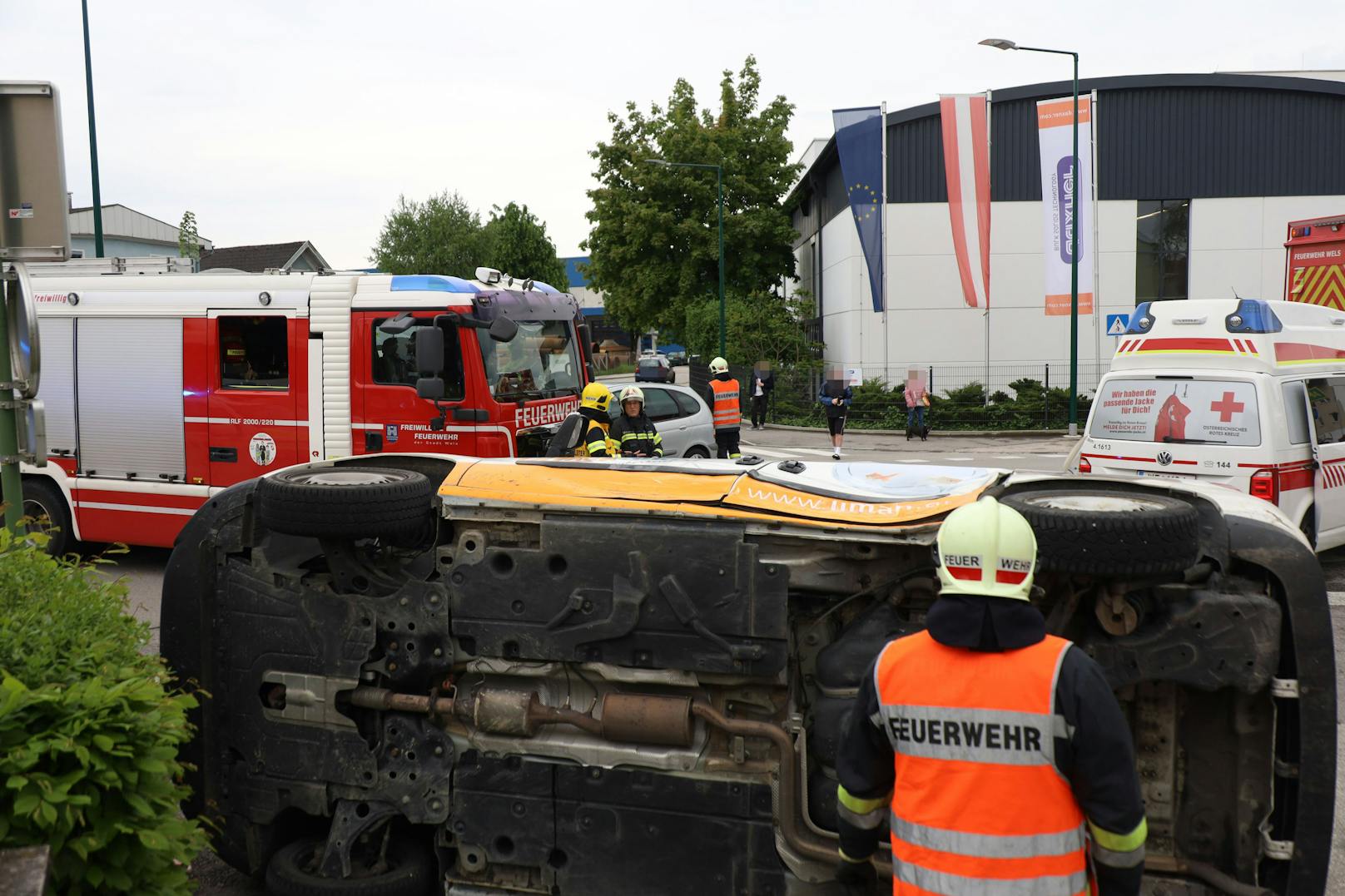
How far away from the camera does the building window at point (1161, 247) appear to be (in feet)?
107

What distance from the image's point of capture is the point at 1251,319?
Result: 30.4ft

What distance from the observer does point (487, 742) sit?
172 inches

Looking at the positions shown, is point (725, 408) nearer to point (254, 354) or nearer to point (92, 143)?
point (254, 354)

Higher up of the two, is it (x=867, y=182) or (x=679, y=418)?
(x=867, y=182)

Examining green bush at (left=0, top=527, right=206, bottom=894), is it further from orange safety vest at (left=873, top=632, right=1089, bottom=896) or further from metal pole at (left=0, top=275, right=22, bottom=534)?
orange safety vest at (left=873, top=632, right=1089, bottom=896)

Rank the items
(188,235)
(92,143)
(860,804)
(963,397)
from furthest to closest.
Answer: (963,397) < (188,235) < (92,143) < (860,804)

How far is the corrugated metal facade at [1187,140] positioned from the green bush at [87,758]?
30888mm

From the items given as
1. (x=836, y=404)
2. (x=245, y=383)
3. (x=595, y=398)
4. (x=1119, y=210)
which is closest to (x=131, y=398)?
(x=245, y=383)

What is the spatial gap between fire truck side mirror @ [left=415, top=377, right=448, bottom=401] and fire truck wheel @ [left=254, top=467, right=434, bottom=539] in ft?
17.5

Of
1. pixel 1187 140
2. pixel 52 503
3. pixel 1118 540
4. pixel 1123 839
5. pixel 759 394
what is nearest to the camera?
pixel 1123 839

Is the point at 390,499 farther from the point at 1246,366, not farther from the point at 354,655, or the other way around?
the point at 1246,366

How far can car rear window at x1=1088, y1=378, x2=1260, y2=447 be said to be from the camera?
905 centimetres

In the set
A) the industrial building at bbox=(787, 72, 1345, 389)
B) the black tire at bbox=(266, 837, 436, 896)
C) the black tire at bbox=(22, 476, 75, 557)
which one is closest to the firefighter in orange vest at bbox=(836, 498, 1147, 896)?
the black tire at bbox=(266, 837, 436, 896)

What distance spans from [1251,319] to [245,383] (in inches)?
341
